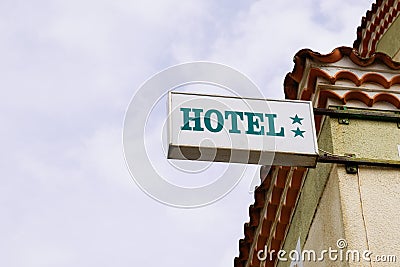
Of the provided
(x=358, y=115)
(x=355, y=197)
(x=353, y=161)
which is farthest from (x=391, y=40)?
(x=355, y=197)

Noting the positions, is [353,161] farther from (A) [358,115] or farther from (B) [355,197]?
(A) [358,115]

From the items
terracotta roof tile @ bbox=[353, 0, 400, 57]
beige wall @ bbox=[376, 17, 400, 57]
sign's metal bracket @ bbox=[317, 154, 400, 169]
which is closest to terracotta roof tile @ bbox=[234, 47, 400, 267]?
sign's metal bracket @ bbox=[317, 154, 400, 169]

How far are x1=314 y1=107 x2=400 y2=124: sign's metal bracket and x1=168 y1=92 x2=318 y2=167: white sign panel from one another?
29 centimetres

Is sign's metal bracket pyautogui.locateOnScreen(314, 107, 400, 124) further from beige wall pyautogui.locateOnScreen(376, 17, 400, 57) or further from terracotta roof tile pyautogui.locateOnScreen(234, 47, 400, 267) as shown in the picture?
beige wall pyautogui.locateOnScreen(376, 17, 400, 57)

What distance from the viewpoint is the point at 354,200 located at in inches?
216

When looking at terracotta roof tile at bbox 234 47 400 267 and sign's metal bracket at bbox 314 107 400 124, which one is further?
terracotta roof tile at bbox 234 47 400 267

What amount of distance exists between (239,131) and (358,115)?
0.92 metres

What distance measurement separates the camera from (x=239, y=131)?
5504 mm

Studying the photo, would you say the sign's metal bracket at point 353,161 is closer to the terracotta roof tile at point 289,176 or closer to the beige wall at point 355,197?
the beige wall at point 355,197

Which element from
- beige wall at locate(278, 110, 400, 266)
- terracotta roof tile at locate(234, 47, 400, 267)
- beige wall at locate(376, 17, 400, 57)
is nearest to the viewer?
beige wall at locate(278, 110, 400, 266)

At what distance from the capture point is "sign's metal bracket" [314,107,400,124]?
233 inches

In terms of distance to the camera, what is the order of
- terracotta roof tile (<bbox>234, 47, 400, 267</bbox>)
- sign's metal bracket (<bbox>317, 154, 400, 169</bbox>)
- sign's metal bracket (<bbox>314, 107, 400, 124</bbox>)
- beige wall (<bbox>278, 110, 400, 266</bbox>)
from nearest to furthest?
beige wall (<bbox>278, 110, 400, 266</bbox>) → sign's metal bracket (<bbox>317, 154, 400, 169</bbox>) → sign's metal bracket (<bbox>314, 107, 400, 124</bbox>) → terracotta roof tile (<bbox>234, 47, 400, 267</bbox>)

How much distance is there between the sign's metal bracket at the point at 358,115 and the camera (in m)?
5.93

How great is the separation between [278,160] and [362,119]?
0.79 meters
